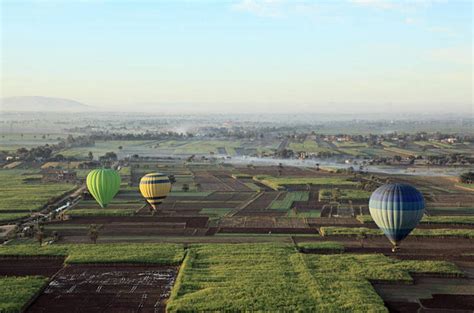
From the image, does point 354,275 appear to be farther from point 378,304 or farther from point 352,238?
point 352,238

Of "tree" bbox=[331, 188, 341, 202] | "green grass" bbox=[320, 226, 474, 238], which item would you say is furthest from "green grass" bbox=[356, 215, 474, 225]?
"tree" bbox=[331, 188, 341, 202]

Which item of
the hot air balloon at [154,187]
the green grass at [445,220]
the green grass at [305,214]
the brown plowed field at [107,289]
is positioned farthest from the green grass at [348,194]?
the brown plowed field at [107,289]

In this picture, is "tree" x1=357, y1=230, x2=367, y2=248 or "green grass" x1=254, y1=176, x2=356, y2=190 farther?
"green grass" x1=254, y1=176, x2=356, y2=190

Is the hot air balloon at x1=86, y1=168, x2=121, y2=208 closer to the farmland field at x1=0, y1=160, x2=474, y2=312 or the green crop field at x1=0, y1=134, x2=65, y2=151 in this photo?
the farmland field at x1=0, y1=160, x2=474, y2=312

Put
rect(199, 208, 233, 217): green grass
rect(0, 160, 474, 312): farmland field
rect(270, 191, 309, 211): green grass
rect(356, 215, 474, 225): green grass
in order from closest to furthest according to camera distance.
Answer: rect(0, 160, 474, 312): farmland field → rect(356, 215, 474, 225): green grass → rect(199, 208, 233, 217): green grass → rect(270, 191, 309, 211): green grass

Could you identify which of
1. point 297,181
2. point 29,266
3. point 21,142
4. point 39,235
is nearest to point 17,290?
point 29,266

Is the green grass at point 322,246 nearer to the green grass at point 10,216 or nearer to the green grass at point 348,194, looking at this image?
the green grass at point 348,194

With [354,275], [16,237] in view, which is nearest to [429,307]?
[354,275]

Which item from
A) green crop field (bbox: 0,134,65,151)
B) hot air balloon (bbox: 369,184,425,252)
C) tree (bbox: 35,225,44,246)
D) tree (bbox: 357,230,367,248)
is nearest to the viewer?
hot air balloon (bbox: 369,184,425,252)
